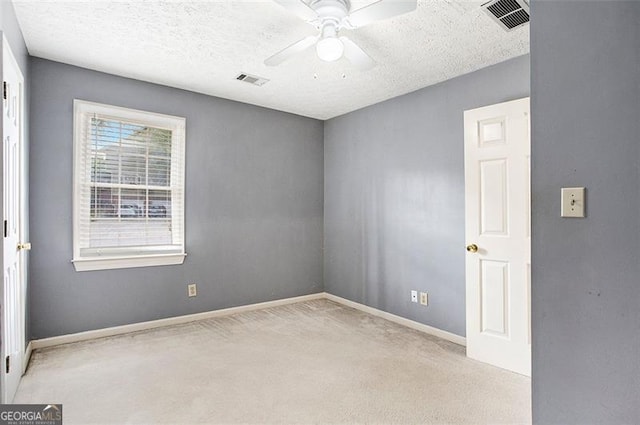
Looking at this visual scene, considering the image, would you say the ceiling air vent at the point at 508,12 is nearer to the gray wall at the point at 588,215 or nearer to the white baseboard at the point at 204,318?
the gray wall at the point at 588,215

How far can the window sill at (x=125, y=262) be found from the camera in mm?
3230

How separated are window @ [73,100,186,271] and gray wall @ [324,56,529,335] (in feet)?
6.69

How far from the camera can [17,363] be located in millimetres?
2344

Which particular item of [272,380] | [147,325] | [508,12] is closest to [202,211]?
[147,325]

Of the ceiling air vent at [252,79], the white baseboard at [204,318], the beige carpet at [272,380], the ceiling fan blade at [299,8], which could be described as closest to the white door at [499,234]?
the beige carpet at [272,380]

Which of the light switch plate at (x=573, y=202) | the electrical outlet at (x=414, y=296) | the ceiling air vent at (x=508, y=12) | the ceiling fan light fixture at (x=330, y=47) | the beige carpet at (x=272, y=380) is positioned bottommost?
the beige carpet at (x=272, y=380)

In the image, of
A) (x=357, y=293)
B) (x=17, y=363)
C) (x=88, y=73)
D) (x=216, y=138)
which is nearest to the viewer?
A: (x=17, y=363)

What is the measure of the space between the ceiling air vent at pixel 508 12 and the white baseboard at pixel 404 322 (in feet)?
8.53

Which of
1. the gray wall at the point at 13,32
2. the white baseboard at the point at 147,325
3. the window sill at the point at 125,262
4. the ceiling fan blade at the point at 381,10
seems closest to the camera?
the ceiling fan blade at the point at 381,10

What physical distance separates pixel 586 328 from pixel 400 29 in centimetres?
217

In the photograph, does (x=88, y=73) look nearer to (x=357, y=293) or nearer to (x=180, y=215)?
(x=180, y=215)

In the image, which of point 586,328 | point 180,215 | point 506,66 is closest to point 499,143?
point 506,66

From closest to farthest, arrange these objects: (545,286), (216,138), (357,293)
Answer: (545,286), (216,138), (357,293)

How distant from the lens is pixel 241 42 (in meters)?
2.72
